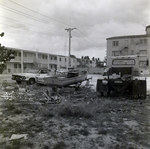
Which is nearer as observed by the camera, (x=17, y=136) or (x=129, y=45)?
(x=17, y=136)

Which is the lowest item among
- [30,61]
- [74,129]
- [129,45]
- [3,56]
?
[74,129]

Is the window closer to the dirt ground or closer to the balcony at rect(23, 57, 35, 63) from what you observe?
the dirt ground

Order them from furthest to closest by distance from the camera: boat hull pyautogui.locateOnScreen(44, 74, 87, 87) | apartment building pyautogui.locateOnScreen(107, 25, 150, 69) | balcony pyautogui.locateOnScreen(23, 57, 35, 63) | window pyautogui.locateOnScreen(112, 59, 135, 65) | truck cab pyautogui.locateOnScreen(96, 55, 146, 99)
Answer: balcony pyautogui.locateOnScreen(23, 57, 35, 63) < apartment building pyautogui.locateOnScreen(107, 25, 150, 69) < boat hull pyautogui.locateOnScreen(44, 74, 87, 87) < window pyautogui.locateOnScreen(112, 59, 135, 65) < truck cab pyautogui.locateOnScreen(96, 55, 146, 99)

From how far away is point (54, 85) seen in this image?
10719mm

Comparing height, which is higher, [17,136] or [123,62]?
[123,62]

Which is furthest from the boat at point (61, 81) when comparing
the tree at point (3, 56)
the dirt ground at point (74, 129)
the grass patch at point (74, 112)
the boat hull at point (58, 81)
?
the tree at point (3, 56)

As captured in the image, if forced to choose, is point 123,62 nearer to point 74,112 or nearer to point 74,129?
point 74,112

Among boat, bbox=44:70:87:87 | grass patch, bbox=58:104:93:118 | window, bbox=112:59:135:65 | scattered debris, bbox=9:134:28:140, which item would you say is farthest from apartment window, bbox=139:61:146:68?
scattered debris, bbox=9:134:28:140

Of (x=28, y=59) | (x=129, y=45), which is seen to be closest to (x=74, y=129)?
(x=129, y=45)

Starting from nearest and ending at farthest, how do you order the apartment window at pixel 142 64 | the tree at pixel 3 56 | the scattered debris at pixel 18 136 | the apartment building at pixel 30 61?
the tree at pixel 3 56
the scattered debris at pixel 18 136
the apartment window at pixel 142 64
the apartment building at pixel 30 61

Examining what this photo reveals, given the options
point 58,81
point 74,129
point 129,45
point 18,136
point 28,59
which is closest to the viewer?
point 18,136

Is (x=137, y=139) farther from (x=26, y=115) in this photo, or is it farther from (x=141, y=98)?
(x=141, y=98)

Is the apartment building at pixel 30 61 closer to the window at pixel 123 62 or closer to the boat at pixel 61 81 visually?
the boat at pixel 61 81

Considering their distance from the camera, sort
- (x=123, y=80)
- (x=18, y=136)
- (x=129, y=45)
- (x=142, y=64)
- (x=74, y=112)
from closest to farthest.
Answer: (x=18, y=136), (x=74, y=112), (x=123, y=80), (x=142, y=64), (x=129, y=45)
